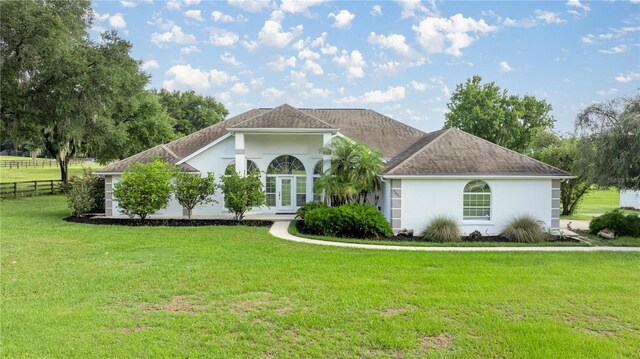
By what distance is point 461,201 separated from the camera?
15430mm

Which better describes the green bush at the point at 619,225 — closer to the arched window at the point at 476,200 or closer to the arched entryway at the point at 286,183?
the arched window at the point at 476,200

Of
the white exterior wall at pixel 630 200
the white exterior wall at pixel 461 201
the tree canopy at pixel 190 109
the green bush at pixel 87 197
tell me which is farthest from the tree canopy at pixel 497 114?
the tree canopy at pixel 190 109

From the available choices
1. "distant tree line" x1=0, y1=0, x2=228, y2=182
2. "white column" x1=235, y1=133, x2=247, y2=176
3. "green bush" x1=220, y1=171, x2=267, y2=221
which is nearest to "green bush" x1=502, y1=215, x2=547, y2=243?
"green bush" x1=220, y1=171, x2=267, y2=221

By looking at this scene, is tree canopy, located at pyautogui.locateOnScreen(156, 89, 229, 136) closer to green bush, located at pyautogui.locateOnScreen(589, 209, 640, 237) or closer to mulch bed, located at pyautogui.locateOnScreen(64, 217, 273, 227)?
mulch bed, located at pyautogui.locateOnScreen(64, 217, 273, 227)

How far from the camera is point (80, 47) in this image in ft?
84.9

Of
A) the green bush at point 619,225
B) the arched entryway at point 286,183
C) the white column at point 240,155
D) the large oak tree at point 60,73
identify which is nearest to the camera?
the green bush at point 619,225

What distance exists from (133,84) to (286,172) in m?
15.5

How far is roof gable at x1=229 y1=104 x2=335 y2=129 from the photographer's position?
18594 mm

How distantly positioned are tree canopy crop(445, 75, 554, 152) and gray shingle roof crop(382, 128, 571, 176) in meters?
24.0

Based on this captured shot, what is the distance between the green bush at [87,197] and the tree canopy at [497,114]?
32.4 meters

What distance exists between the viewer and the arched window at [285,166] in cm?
2086

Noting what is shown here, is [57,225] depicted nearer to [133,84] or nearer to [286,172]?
[286,172]

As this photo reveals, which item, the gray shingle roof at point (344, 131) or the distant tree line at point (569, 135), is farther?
the gray shingle roof at point (344, 131)

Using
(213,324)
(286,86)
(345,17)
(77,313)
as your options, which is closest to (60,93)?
(286,86)
